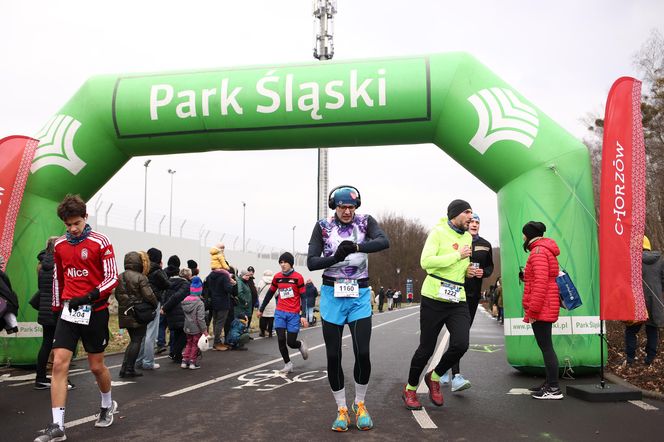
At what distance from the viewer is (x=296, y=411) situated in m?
5.80

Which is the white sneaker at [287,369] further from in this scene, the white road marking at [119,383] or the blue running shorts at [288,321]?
the white road marking at [119,383]

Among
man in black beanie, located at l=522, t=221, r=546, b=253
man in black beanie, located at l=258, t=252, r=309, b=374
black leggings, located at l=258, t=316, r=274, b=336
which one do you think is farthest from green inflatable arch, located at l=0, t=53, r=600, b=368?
black leggings, located at l=258, t=316, r=274, b=336

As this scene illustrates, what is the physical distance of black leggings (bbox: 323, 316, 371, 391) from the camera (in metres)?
5.04

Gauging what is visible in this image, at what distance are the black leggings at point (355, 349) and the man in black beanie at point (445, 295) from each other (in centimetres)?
87

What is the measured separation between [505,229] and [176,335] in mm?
5747

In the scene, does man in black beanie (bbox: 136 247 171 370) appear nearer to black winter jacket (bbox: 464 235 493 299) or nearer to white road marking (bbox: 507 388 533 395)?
black winter jacket (bbox: 464 235 493 299)

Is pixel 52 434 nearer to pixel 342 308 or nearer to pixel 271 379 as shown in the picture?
pixel 342 308

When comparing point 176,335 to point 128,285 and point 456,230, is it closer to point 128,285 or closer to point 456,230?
point 128,285

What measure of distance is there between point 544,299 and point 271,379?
12.3ft

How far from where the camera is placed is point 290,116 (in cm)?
888

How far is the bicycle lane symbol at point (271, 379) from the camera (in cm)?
734

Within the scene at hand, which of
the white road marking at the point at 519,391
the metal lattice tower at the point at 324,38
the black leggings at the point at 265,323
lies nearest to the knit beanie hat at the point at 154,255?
the white road marking at the point at 519,391

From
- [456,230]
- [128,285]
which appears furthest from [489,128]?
[128,285]

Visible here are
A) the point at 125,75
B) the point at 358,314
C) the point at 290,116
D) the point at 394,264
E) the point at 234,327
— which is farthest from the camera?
the point at 394,264
